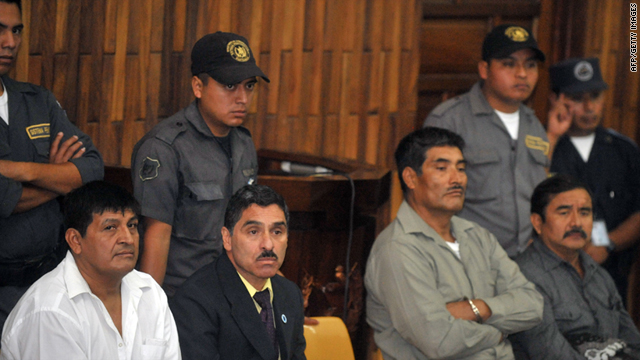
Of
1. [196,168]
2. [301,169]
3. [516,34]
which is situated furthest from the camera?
[516,34]

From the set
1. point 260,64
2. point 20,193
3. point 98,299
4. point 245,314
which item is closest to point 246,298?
point 245,314

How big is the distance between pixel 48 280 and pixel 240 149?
964mm

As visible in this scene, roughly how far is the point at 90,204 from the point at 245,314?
1.92 feet

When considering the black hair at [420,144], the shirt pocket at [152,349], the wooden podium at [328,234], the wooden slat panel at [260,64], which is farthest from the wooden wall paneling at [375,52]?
the shirt pocket at [152,349]

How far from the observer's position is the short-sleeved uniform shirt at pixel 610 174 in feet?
13.9

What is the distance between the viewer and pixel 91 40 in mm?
3615

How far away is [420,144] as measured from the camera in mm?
3256

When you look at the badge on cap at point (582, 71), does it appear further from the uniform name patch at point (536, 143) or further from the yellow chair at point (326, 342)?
the yellow chair at point (326, 342)

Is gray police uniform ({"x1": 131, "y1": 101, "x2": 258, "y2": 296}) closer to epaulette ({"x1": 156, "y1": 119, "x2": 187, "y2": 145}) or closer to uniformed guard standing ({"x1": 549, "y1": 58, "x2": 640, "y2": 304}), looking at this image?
epaulette ({"x1": 156, "y1": 119, "x2": 187, "y2": 145})

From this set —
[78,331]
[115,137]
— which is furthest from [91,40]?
[78,331]

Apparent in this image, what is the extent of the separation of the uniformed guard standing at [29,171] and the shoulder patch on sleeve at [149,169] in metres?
0.20

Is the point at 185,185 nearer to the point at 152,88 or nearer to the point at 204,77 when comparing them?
the point at 204,77

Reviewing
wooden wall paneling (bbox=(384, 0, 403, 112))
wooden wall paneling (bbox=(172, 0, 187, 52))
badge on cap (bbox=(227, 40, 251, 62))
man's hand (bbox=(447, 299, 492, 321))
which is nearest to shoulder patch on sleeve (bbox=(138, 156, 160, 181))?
badge on cap (bbox=(227, 40, 251, 62))

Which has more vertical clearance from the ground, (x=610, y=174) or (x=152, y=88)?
(x=152, y=88)
